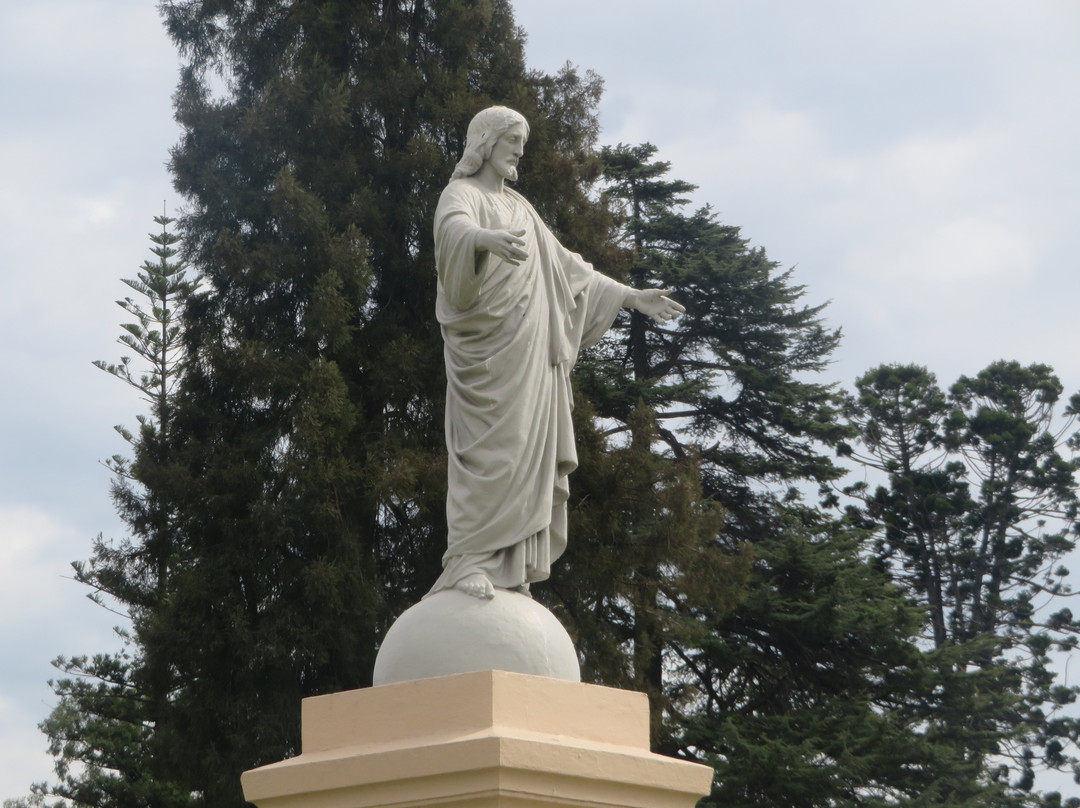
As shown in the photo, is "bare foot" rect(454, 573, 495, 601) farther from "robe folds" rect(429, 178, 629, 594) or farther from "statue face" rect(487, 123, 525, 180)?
"statue face" rect(487, 123, 525, 180)

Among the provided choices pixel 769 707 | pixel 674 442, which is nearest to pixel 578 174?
pixel 674 442

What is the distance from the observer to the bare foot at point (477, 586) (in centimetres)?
609

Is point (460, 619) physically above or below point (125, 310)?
below

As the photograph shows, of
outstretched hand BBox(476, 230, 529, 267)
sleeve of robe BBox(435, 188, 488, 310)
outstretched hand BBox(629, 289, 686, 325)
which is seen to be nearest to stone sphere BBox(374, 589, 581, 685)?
sleeve of robe BBox(435, 188, 488, 310)

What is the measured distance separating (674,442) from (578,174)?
681cm

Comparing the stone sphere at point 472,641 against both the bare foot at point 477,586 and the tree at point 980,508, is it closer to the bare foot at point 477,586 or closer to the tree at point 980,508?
the bare foot at point 477,586

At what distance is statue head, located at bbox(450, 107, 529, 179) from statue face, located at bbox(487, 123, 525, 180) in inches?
0.6

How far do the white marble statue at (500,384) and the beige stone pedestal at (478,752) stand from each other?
0.54 meters

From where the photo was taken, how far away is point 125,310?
2183 cm

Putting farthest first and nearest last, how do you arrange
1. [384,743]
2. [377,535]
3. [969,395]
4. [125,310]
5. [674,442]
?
[969,395] < [674,442] < [125,310] < [377,535] < [384,743]

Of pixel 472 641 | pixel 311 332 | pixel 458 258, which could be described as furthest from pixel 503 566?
pixel 311 332

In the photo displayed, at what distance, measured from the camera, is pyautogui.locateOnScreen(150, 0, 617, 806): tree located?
15.3 meters

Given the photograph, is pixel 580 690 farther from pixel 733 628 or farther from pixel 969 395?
pixel 969 395

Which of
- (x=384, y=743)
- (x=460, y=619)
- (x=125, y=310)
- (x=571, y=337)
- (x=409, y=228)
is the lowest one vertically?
(x=384, y=743)
